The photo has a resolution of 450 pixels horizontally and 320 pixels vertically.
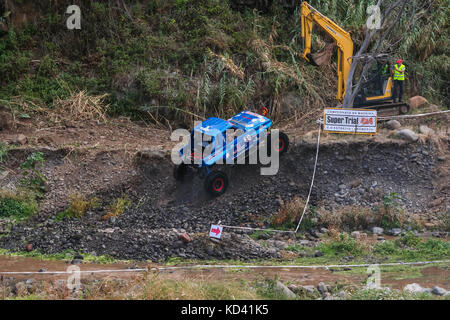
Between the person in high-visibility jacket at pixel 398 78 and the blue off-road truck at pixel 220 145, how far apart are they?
383 cm

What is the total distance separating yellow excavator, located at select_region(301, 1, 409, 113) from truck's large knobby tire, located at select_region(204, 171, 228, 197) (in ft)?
15.0

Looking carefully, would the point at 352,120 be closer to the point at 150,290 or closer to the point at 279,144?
the point at 279,144

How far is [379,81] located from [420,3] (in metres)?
4.58

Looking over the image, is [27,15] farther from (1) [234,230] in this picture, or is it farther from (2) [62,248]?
(1) [234,230]

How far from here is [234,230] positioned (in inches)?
503

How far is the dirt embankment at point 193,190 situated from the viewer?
1231cm

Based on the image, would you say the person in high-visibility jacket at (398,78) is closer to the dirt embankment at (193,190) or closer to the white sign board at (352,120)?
the white sign board at (352,120)

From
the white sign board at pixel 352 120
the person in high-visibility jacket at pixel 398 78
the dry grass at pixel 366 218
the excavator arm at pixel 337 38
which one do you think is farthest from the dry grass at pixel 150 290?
the person in high-visibility jacket at pixel 398 78

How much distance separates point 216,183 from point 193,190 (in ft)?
2.50

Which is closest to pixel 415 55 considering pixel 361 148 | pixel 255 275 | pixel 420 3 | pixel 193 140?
pixel 420 3

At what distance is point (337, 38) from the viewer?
1522cm

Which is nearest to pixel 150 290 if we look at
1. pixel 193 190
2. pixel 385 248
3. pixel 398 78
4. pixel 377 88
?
pixel 193 190

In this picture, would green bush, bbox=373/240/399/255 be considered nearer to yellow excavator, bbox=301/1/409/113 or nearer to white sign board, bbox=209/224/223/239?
white sign board, bbox=209/224/223/239

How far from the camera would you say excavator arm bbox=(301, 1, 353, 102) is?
1520 centimetres
